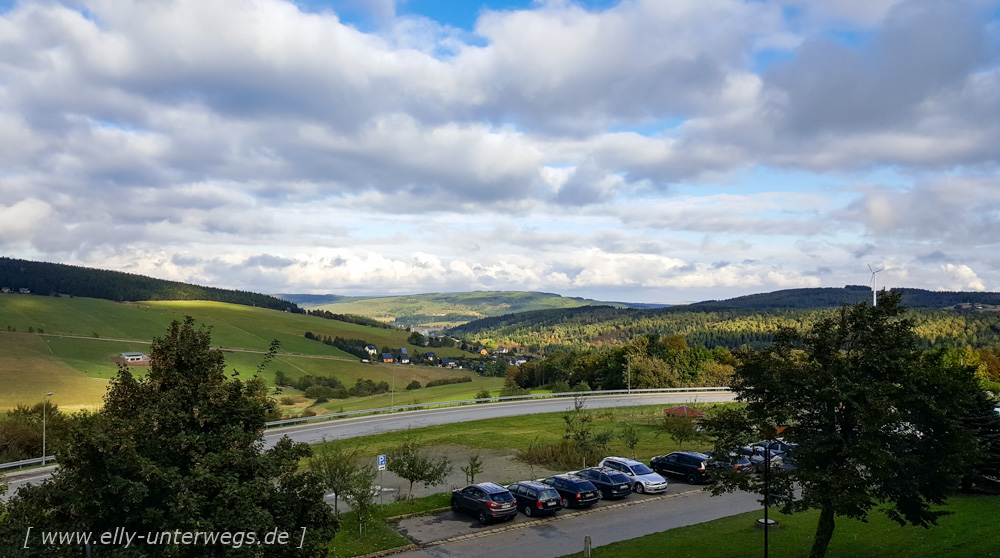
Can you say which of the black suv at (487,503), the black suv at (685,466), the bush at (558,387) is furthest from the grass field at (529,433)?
the bush at (558,387)

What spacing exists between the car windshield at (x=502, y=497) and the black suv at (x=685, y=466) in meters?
12.3

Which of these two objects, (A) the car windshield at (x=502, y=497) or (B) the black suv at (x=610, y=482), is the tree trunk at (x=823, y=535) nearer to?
(A) the car windshield at (x=502, y=497)

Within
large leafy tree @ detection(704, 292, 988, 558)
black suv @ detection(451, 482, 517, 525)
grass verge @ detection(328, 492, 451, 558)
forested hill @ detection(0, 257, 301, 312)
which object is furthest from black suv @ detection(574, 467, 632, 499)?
forested hill @ detection(0, 257, 301, 312)

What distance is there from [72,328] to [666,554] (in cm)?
14297

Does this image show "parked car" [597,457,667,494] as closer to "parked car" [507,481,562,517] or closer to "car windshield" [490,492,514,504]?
"parked car" [507,481,562,517]

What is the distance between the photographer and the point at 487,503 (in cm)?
2522

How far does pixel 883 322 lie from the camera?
1728 centimetres

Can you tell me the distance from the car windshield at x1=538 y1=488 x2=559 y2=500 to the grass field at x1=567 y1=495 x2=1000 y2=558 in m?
4.40

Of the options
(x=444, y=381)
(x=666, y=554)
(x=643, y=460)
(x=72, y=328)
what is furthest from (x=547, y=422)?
(x=72, y=328)

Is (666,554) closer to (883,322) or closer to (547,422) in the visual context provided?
(883,322)

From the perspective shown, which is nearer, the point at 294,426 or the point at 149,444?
the point at 149,444

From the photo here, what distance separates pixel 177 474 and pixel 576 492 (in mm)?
20059

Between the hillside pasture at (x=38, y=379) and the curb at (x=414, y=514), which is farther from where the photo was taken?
the hillside pasture at (x=38, y=379)

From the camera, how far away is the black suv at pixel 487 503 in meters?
25.1
